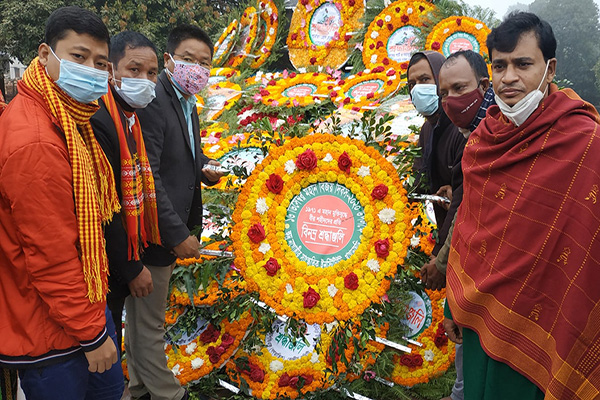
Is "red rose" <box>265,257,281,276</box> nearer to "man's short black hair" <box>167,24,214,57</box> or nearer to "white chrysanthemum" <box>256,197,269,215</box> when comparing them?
"white chrysanthemum" <box>256,197,269,215</box>

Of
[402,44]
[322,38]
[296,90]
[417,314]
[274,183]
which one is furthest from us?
[322,38]

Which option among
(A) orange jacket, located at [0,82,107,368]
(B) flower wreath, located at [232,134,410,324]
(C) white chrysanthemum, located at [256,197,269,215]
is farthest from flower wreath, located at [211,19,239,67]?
(A) orange jacket, located at [0,82,107,368]

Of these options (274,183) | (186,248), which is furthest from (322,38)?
(186,248)

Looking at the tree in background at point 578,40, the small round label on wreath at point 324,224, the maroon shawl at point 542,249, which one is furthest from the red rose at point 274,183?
the tree in background at point 578,40

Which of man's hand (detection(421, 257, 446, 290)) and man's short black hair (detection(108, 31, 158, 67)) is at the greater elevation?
man's short black hair (detection(108, 31, 158, 67))

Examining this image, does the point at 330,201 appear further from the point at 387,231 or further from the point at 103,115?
the point at 103,115

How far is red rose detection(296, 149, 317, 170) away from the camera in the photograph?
3.22 meters

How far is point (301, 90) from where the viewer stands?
809 cm

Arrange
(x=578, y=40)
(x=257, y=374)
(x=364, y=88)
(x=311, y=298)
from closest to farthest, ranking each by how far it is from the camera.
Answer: (x=311, y=298) → (x=257, y=374) → (x=364, y=88) → (x=578, y=40)

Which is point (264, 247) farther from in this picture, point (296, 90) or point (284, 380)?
point (296, 90)

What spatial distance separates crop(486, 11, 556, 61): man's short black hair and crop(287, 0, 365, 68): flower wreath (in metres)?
7.23

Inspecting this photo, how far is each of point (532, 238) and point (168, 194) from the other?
218 centimetres

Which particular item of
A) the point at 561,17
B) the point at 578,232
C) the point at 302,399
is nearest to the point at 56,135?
the point at 578,232

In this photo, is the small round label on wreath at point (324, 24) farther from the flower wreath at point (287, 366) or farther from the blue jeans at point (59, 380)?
the blue jeans at point (59, 380)
